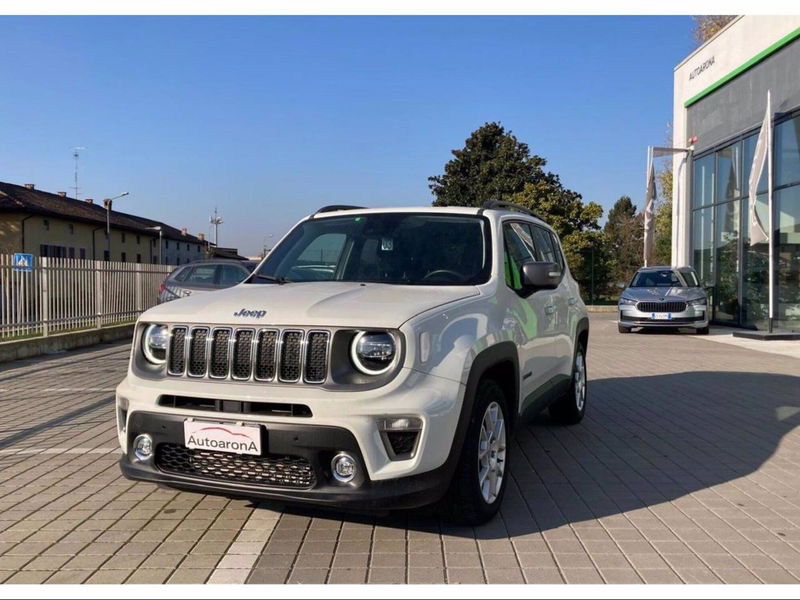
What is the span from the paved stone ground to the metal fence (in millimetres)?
5561

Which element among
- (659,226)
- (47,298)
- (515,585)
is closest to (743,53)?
(47,298)

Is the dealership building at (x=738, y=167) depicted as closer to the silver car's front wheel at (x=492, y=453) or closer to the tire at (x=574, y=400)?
the tire at (x=574, y=400)

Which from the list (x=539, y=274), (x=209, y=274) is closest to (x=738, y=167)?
(x=209, y=274)

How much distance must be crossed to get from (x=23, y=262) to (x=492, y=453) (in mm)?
10238

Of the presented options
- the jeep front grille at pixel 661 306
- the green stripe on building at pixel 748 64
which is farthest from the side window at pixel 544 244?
the green stripe on building at pixel 748 64

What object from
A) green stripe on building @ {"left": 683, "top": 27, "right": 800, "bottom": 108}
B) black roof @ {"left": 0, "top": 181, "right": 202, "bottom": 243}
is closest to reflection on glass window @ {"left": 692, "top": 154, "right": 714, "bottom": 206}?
green stripe on building @ {"left": 683, "top": 27, "right": 800, "bottom": 108}

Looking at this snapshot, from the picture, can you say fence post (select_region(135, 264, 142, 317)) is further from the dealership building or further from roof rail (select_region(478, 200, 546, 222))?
the dealership building

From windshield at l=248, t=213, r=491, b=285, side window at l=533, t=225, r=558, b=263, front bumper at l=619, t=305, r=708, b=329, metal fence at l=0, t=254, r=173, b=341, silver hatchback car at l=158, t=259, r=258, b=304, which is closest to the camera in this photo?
windshield at l=248, t=213, r=491, b=285

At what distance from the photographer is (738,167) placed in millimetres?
18547

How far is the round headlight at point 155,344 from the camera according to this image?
11.9 ft

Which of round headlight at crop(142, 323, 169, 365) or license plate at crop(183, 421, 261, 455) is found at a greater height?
round headlight at crop(142, 323, 169, 365)

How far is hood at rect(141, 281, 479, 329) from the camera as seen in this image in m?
3.26

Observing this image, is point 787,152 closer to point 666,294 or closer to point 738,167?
point 738,167

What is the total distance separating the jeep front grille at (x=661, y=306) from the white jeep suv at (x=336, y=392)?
42.3 ft
